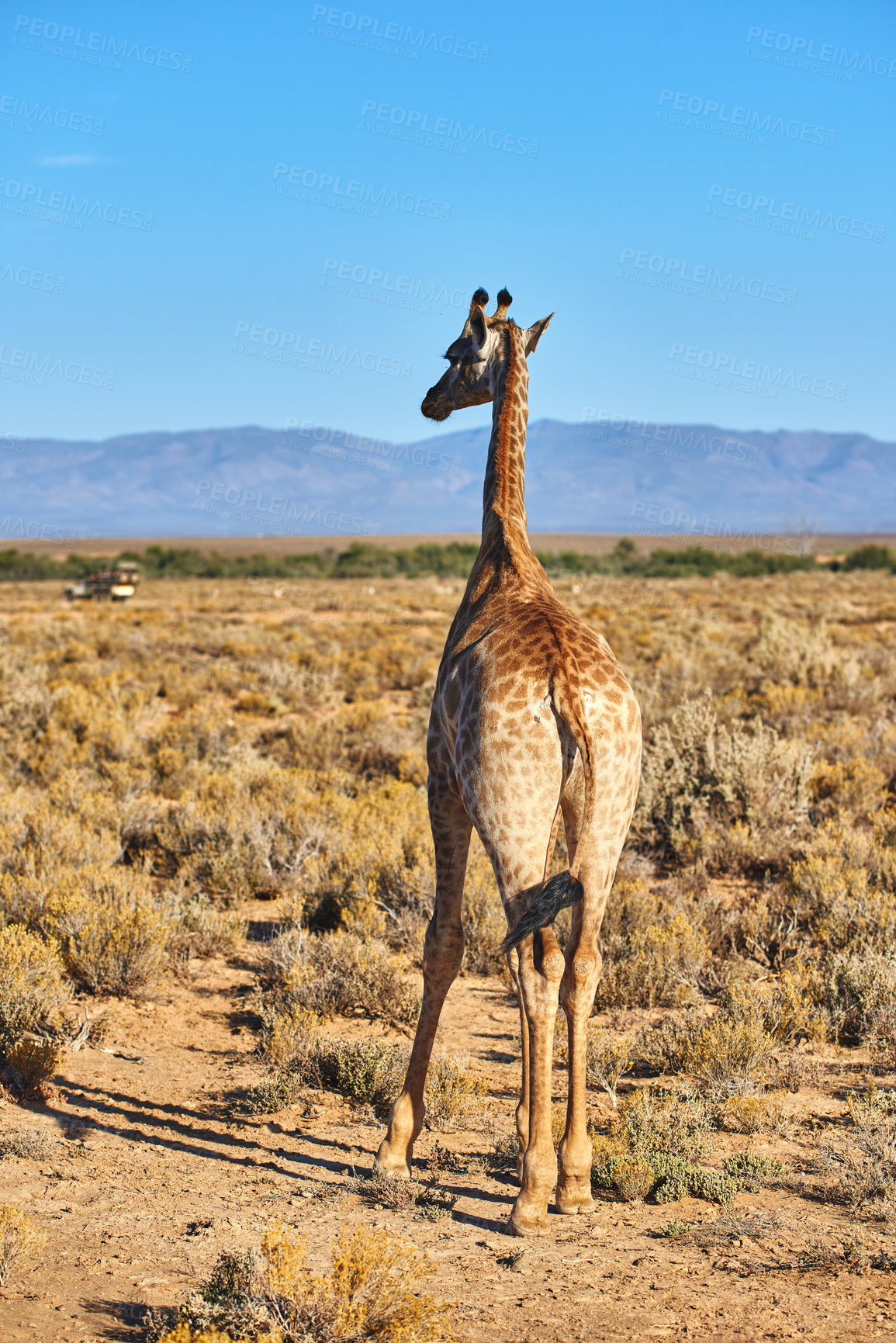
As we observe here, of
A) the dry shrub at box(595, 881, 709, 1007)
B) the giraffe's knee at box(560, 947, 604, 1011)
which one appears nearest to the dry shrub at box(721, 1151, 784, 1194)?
the giraffe's knee at box(560, 947, 604, 1011)

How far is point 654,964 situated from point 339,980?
1.90m


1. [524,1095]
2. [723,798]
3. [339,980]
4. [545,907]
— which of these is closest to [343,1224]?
[524,1095]

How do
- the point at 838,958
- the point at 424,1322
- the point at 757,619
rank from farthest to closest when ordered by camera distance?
the point at 757,619 → the point at 838,958 → the point at 424,1322

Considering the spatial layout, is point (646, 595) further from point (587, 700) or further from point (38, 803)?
point (587, 700)

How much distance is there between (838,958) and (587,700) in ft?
10.4

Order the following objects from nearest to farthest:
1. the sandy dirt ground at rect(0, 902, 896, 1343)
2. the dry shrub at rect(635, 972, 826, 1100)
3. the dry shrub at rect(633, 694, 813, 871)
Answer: the sandy dirt ground at rect(0, 902, 896, 1343) < the dry shrub at rect(635, 972, 826, 1100) < the dry shrub at rect(633, 694, 813, 871)

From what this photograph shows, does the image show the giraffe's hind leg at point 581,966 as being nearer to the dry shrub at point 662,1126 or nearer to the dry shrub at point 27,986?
the dry shrub at point 662,1126

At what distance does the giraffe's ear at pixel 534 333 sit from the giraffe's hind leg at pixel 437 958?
2.48 meters

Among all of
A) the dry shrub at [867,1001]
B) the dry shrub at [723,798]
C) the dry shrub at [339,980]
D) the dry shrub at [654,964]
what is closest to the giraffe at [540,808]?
the dry shrub at [339,980]

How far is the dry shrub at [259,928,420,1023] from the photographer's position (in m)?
5.93

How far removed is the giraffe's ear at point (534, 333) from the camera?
539 cm

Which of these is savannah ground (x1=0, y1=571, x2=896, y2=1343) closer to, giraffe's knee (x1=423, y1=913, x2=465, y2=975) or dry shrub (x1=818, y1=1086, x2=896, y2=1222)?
dry shrub (x1=818, y1=1086, x2=896, y2=1222)

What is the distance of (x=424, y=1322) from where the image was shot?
3014 mm

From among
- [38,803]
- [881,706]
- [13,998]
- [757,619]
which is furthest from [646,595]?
[13,998]
